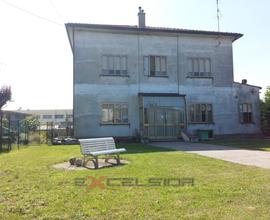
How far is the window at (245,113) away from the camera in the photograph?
28425 millimetres

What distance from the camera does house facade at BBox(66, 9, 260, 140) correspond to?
24609 mm

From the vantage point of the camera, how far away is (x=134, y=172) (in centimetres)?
938

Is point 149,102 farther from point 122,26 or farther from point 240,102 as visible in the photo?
point 240,102

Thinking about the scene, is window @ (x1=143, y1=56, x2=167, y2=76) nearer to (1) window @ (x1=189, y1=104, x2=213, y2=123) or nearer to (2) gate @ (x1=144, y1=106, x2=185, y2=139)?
(2) gate @ (x1=144, y1=106, x2=185, y2=139)

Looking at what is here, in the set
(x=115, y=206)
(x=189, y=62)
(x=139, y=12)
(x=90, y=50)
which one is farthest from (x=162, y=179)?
(x=139, y=12)

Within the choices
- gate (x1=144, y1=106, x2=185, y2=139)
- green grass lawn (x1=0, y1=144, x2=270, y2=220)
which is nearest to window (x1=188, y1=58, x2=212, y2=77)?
gate (x1=144, y1=106, x2=185, y2=139)

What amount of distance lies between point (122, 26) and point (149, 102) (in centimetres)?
642

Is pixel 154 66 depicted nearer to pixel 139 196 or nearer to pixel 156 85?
pixel 156 85

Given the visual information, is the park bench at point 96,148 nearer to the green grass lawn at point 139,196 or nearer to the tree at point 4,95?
the green grass lawn at point 139,196

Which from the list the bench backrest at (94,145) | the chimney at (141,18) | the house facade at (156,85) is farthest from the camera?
the chimney at (141,18)

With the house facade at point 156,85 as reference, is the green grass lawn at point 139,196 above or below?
below

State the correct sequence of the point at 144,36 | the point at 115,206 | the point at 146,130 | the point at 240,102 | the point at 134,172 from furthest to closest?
the point at 240,102, the point at 144,36, the point at 146,130, the point at 134,172, the point at 115,206

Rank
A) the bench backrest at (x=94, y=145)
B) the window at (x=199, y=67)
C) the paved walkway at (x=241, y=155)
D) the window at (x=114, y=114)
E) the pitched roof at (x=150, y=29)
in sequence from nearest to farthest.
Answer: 1. the bench backrest at (x=94, y=145)
2. the paved walkway at (x=241, y=155)
3. the pitched roof at (x=150, y=29)
4. the window at (x=114, y=114)
5. the window at (x=199, y=67)

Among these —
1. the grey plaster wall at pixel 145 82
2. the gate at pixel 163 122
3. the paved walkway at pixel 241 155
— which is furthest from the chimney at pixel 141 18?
the paved walkway at pixel 241 155
